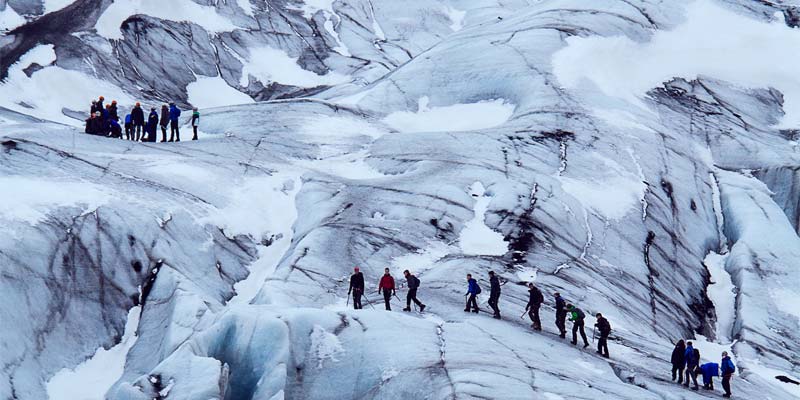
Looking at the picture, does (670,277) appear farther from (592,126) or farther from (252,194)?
(252,194)

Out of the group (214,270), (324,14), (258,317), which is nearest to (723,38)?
(324,14)

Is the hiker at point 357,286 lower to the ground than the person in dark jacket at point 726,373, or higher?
higher

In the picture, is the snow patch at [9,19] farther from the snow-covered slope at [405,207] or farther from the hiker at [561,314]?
the hiker at [561,314]

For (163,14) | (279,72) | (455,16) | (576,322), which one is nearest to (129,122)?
(576,322)

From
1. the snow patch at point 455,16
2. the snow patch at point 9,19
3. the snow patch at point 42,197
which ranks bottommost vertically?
the snow patch at point 455,16

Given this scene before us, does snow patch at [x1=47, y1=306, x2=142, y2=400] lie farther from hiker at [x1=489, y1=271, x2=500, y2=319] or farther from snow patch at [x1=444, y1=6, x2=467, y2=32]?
snow patch at [x1=444, y1=6, x2=467, y2=32]

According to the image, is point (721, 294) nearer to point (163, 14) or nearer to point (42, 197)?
point (42, 197)

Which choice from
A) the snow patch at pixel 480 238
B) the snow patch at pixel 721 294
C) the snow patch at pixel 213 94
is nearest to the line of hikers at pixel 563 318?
the snow patch at pixel 480 238
